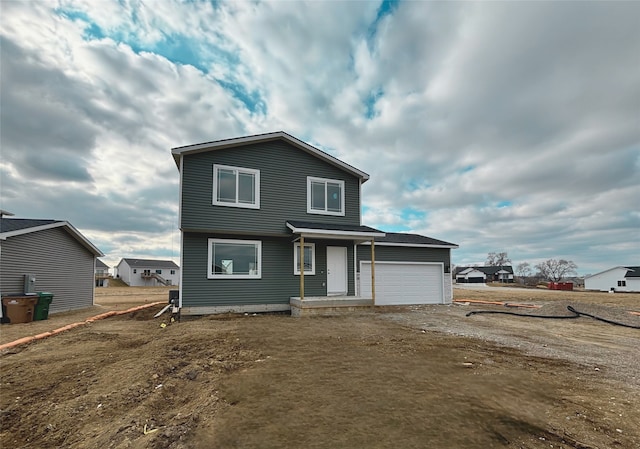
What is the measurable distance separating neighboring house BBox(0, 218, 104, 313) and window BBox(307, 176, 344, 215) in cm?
1167

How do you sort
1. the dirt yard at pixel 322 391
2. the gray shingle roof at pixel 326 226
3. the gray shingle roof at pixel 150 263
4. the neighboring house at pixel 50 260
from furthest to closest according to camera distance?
the gray shingle roof at pixel 150 263
the neighboring house at pixel 50 260
the gray shingle roof at pixel 326 226
the dirt yard at pixel 322 391

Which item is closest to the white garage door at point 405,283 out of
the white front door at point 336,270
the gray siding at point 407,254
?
the gray siding at point 407,254

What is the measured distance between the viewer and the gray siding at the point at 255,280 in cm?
1189

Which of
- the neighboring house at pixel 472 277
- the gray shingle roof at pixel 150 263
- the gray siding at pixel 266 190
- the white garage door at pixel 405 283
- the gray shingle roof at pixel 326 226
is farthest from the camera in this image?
the neighboring house at pixel 472 277

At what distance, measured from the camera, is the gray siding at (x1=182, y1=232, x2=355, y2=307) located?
11891mm

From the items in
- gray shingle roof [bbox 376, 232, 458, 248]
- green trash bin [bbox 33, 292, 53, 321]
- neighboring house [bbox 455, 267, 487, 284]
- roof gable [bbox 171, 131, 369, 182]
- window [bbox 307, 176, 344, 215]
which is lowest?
neighboring house [bbox 455, 267, 487, 284]

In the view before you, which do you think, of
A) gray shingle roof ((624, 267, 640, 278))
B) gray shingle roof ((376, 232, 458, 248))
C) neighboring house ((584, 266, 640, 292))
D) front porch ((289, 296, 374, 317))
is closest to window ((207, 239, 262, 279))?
front porch ((289, 296, 374, 317))

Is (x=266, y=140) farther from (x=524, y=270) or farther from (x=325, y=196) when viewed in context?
(x=524, y=270)

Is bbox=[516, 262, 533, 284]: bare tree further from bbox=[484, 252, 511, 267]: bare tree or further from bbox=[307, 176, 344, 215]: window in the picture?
bbox=[307, 176, 344, 215]: window

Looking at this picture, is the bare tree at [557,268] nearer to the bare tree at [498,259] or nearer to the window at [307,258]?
the bare tree at [498,259]

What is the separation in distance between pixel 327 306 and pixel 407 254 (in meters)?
6.34

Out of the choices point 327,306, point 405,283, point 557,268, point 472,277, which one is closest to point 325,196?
point 327,306

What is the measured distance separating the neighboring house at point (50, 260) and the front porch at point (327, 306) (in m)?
11.2

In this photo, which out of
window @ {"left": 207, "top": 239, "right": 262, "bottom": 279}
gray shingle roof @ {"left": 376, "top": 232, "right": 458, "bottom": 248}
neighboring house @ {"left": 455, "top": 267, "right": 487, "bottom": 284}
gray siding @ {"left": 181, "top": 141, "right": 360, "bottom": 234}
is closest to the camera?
gray siding @ {"left": 181, "top": 141, "right": 360, "bottom": 234}
